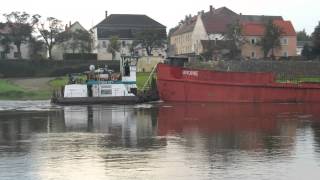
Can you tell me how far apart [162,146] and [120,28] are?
338 feet

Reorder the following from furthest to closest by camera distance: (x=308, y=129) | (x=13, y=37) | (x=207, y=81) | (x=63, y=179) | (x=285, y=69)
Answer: (x=13, y=37)
(x=285, y=69)
(x=207, y=81)
(x=308, y=129)
(x=63, y=179)

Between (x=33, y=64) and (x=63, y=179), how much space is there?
7964cm

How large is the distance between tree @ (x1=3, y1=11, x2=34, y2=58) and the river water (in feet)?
222

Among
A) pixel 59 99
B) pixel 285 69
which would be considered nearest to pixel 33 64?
pixel 285 69

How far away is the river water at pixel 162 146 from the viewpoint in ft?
45.9

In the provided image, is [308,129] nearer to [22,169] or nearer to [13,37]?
[22,169]

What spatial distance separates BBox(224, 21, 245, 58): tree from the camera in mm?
98688

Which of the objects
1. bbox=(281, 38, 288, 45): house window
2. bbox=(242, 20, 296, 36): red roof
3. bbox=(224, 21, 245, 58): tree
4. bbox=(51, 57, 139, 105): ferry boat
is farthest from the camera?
bbox=(281, 38, 288, 45): house window

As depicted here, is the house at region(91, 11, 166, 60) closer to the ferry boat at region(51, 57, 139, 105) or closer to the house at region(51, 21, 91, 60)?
the house at region(51, 21, 91, 60)

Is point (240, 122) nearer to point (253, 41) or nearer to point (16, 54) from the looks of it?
point (16, 54)

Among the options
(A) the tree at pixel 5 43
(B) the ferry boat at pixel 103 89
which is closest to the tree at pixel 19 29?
(A) the tree at pixel 5 43

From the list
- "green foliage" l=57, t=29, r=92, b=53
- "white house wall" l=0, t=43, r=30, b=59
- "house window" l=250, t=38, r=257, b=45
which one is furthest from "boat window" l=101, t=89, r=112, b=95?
"house window" l=250, t=38, r=257, b=45

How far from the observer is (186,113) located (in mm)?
32062

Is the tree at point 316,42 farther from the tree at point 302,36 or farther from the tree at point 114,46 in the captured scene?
the tree at point 302,36
